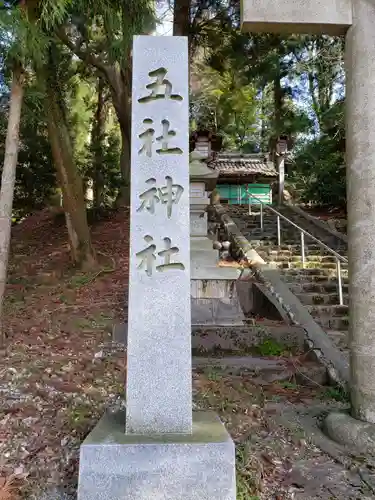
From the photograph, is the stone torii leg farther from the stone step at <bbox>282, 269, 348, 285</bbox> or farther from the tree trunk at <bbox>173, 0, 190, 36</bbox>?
the tree trunk at <bbox>173, 0, 190, 36</bbox>

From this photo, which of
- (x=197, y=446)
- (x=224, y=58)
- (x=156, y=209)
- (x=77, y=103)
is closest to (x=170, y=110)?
(x=156, y=209)

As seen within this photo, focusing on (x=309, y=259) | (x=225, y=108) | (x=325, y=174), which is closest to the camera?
(x=309, y=259)

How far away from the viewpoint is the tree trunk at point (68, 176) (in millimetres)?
7891

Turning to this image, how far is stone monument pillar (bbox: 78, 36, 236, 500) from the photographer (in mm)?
2457

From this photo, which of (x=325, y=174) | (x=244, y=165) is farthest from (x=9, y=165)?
(x=244, y=165)

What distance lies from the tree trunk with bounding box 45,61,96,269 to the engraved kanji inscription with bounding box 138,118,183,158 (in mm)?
5350

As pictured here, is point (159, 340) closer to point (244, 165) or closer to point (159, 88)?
point (159, 88)

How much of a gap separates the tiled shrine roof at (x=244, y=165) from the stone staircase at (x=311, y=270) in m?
5.91

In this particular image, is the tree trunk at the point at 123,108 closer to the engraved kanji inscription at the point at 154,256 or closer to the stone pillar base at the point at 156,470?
the engraved kanji inscription at the point at 154,256

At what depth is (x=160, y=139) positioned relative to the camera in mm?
3023

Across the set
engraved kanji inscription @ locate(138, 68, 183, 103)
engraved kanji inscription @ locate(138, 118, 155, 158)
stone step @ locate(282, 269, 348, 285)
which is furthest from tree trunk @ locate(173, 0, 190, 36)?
engraved kanji inscription @ locate(138, 118, 155, 158)

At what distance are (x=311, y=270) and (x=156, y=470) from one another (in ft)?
21.4

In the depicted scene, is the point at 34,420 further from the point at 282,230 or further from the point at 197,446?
the point at 282,230

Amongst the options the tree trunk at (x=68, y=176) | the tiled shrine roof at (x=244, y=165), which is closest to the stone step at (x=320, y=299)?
the tree trunk at (x=68, y=176)
